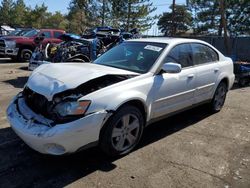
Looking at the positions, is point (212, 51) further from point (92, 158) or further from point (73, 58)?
point (73, 58)

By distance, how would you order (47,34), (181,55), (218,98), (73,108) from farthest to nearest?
1. (47,34)
2. (218,98)
3. (181,55)
4. (73,108)

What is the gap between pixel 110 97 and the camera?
12.8 feet

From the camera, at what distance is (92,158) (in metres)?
4.20

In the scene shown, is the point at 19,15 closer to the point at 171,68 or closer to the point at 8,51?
the point at 8,51

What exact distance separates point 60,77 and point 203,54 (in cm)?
302

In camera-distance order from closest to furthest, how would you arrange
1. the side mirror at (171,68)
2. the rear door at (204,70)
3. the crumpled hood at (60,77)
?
the crumpled hood at (60,77) → the side mirror at (171,68) → the rear door at (204,70)

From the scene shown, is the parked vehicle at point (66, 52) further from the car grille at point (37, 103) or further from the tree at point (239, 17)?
the tree at point (239, 17)

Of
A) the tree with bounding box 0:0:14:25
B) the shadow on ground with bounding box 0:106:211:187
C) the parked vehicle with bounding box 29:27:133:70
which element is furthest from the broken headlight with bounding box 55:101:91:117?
the tree with bounding box 0:0:14:25

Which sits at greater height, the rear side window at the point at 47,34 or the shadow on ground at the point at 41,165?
the rear side window at the point at 47,34

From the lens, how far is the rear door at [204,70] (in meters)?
5.61

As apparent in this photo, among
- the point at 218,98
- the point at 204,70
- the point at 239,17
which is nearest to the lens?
the point at 204,70

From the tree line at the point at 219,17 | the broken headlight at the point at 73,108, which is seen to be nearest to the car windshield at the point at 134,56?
the broken headlight at the point at 73,108

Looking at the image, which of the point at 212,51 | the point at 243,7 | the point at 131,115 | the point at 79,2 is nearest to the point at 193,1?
the point at 243,7

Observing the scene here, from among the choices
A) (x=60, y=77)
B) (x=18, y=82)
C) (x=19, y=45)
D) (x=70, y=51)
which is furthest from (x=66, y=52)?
(x=19, y=45)
